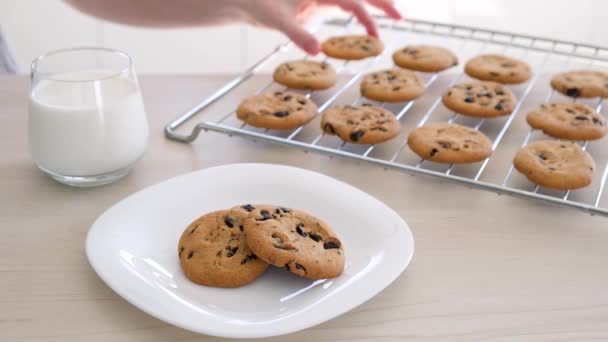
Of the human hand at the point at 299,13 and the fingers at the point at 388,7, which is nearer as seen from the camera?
the human hand at the point at 299,13

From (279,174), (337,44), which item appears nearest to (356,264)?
(279,174)

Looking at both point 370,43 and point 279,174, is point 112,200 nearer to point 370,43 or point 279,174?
point 279,174

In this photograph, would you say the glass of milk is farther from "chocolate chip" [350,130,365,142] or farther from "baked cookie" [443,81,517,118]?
"baked cookie" [443,81,517,118]

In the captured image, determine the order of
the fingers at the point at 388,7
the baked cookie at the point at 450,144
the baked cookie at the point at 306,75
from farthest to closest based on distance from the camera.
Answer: the fingers at the point at 388,7, the baked cookie at the point at 306,75, the baked cookie at the point at 450,144

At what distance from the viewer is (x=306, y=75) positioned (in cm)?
133

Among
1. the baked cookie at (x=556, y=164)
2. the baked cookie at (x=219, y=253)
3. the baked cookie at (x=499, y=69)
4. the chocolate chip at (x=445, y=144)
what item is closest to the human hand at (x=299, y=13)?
the baked cookie at (x=499, y=69)

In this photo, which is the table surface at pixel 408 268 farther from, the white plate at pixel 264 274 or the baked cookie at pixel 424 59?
the baked cookie at pixel 424 59

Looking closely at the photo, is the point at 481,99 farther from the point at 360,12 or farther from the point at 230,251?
the point at 230,251

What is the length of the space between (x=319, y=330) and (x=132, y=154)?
0.43m

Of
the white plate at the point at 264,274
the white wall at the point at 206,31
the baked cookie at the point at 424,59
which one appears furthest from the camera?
the white wall at the point at 206,31

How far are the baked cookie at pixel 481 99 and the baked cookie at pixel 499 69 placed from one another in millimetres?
65

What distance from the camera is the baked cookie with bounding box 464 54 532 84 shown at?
1363mm

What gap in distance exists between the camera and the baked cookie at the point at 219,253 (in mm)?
792

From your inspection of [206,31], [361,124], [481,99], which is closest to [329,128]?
[361,124]
